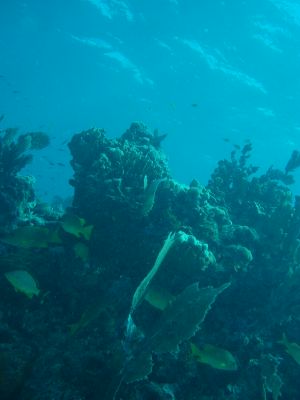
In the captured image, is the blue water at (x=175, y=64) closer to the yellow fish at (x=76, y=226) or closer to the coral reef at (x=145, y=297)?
the coral reef at (x=145, y=297)

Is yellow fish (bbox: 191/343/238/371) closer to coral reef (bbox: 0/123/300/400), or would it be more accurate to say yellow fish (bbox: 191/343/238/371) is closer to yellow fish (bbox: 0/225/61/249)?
coral reef (bbox: 0/123/300/400)

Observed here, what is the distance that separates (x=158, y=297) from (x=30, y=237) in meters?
2.30

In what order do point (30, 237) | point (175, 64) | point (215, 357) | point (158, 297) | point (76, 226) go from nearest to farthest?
point (215, 357) → point (158, 297) → point (30, 237) → point (76, 226) → point (175, 64)

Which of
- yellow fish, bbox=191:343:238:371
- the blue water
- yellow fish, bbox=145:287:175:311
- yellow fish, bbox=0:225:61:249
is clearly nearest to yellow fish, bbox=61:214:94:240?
yellow fish, bbox=0:225:61:249

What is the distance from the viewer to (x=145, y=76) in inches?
1357

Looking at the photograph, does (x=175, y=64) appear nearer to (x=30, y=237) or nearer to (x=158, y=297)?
(x=30, y=237)

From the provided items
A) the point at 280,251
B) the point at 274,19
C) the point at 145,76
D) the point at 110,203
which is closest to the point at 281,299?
the point at 280,251

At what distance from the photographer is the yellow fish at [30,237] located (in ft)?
19.6

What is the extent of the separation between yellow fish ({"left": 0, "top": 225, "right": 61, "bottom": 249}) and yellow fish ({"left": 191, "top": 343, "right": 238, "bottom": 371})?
114 inches

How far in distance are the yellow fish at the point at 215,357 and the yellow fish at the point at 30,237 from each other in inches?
114

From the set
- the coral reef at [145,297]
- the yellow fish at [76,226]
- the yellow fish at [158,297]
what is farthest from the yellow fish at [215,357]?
the yellow fish at [76,226]

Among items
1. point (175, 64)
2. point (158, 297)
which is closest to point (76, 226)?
point (158, 297)

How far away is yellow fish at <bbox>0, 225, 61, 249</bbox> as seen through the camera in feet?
19.6

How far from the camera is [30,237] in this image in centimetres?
608
